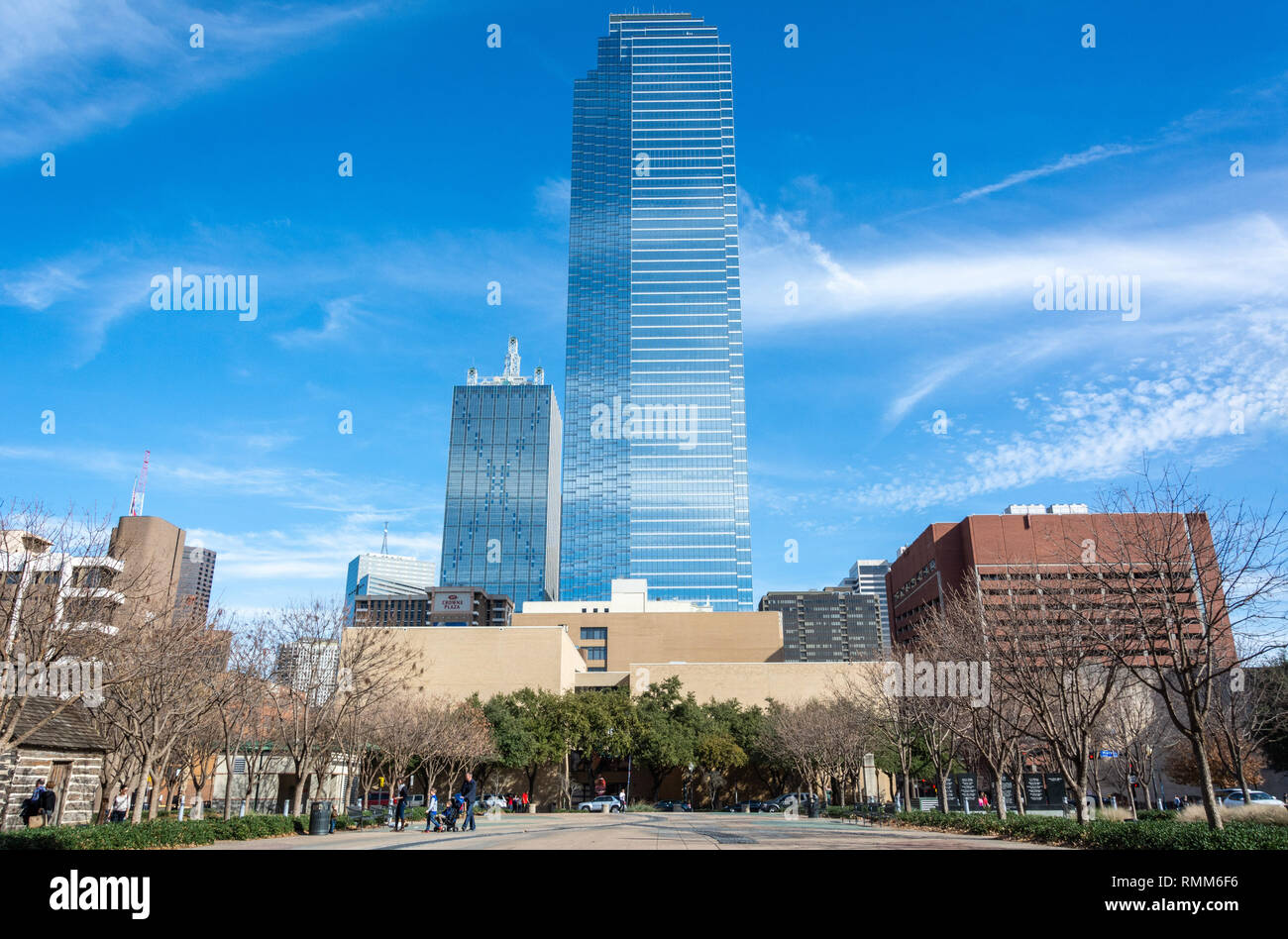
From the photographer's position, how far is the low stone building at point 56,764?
27609 millimetres

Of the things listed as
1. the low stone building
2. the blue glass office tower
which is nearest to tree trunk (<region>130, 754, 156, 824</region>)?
the low stone building

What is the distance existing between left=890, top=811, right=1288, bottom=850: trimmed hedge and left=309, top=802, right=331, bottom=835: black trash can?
24.0 m

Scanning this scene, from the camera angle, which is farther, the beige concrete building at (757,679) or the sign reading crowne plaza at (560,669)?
the beige concrete building at (757,679)

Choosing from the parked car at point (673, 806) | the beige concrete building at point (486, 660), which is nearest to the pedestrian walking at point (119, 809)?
the beige concrete building at point (486, 660)

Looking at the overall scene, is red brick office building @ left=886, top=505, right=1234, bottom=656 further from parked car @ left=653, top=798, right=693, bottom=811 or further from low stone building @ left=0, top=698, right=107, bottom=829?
low stone building @ left=0, top=698, right=107, bottom=829

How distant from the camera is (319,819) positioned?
29.5 meters

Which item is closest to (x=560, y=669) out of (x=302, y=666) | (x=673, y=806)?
(x=673, y=806)

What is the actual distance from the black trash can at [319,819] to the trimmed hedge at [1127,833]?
24045mm

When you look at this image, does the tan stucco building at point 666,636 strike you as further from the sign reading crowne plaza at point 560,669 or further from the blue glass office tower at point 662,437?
the blue glass office tower at point 662,437
